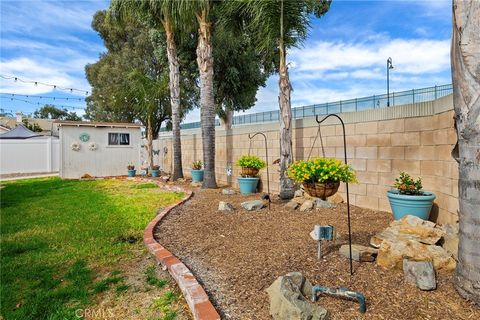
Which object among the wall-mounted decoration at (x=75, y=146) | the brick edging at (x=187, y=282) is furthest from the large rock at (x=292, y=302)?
the wall-mounted decoration at (x=75, y=146)

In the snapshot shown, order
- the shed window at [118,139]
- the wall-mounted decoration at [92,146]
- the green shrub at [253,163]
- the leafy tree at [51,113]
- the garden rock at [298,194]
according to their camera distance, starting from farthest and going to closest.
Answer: the leafy tree at [51,113] < the shed window at [118,139] < the wall-mounted decoration at [92,146] < the green shrub at [253,163] < the garden rock at [298,194]

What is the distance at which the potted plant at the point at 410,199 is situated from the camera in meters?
3.99

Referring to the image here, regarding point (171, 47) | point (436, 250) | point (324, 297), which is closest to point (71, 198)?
point (171, 47)

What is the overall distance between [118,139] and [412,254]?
1478 cm

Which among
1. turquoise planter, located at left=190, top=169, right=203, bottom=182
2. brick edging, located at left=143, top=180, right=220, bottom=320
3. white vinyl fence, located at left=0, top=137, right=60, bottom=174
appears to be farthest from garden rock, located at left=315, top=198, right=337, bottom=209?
white vinyl fence, located at left=0, top=137, right=60, bottom=174

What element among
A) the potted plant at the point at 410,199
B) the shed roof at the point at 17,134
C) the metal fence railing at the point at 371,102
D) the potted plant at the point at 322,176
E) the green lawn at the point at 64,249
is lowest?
the green lawn at the point at 64,249

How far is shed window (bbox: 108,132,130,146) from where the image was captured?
1484 cm

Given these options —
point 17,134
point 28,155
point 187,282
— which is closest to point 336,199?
point 187,282

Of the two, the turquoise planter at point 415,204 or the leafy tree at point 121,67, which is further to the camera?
the leafy tree at point 121,67

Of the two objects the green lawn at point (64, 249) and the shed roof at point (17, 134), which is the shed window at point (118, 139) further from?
the green lawn at point (64, 249)

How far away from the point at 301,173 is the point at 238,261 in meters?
1.21

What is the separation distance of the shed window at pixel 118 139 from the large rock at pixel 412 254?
14.4 m

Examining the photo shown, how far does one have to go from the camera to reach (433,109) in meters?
4.29

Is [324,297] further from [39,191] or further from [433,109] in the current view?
[39,191]
